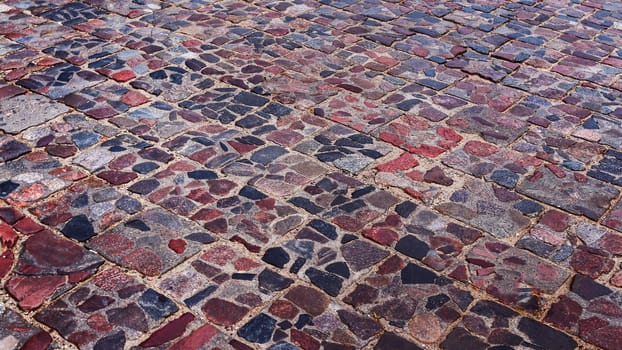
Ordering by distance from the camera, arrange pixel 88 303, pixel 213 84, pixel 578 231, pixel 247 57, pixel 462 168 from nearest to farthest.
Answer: pixel 88 303 → pixel 578 231 → pixel 462 168 → pixel 213 84 → pixel 247 57

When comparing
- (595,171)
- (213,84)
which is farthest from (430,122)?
(213,84)

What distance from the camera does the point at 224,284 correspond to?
4.12 meters

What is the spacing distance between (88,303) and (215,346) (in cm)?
72

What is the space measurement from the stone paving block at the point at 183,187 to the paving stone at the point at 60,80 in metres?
1.42

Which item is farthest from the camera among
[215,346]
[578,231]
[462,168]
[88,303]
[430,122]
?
[430,122]

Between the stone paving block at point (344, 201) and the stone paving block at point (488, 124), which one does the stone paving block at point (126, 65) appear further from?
the stone paving block at point (488, 124)

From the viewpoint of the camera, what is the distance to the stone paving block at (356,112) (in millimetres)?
5700

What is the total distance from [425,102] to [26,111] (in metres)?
2.90

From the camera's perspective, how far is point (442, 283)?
419cm

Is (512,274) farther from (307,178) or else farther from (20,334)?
(20,334)

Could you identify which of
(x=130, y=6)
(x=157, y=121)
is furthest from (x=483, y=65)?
(x=130, y=6)

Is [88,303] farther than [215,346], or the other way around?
[88,303]

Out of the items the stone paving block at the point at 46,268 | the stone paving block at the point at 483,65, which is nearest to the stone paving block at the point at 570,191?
the stone paving block at the point at 483,65

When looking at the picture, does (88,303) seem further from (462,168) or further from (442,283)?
(462,168)
